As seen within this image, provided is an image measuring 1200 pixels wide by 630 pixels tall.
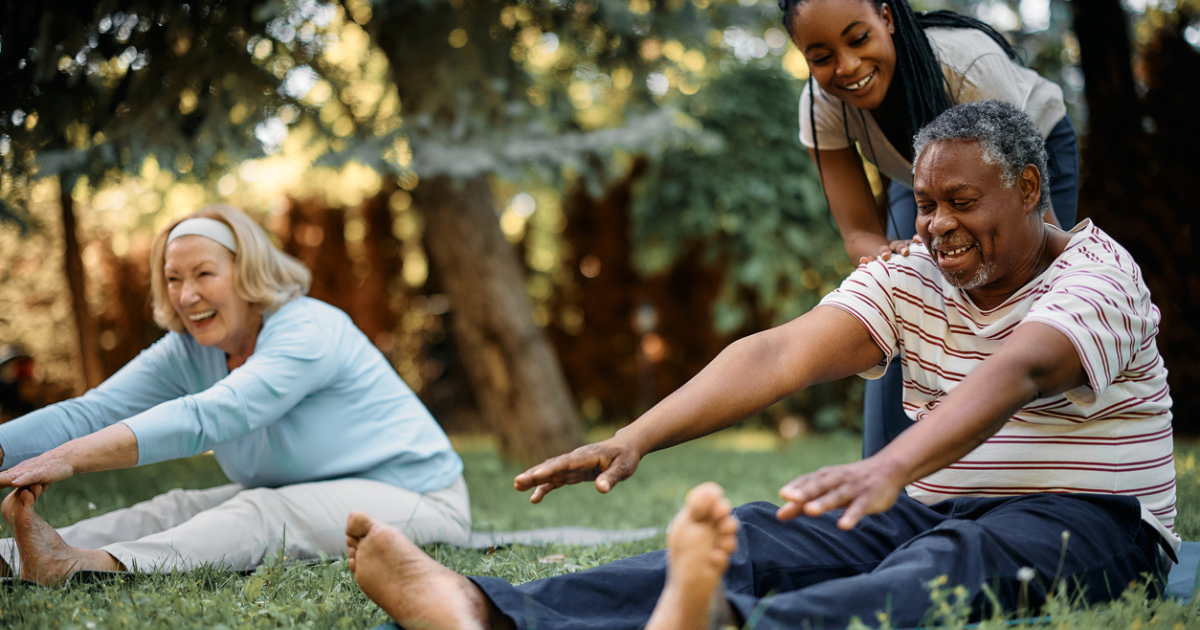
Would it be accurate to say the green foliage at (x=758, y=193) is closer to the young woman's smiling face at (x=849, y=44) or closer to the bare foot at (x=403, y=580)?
the young woman's smiling face at (x=849, y=44)

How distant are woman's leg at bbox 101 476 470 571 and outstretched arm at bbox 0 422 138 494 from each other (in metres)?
0.28

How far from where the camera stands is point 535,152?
509cm

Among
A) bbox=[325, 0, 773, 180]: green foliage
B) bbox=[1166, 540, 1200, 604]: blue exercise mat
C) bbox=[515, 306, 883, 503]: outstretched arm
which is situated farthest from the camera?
bbox=[325, 0, 773, 180]: green foliage

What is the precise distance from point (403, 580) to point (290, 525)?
3.77ft

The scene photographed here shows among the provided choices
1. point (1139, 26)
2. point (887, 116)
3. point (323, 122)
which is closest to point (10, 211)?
point (323, 122)

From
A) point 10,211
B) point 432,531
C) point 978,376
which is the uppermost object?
point 10,211

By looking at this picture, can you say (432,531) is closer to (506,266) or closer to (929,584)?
(929,584)

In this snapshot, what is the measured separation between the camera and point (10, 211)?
15.5 ft

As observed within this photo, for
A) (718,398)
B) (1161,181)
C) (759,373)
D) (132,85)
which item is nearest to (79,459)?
(718,398)

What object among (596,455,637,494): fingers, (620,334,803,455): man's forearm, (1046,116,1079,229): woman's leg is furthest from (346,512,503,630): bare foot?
(1046,116,1079,229): woman's leg

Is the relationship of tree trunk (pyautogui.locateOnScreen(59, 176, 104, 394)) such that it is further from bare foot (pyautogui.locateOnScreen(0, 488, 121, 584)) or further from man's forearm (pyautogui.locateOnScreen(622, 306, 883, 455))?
man's forearm (pyautogui.locateOnScreen(622, 306, 883, 455))

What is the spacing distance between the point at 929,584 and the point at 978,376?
38 centimetres

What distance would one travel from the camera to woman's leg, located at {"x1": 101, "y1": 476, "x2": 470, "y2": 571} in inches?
91.7

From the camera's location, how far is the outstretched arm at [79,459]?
6.65ft
